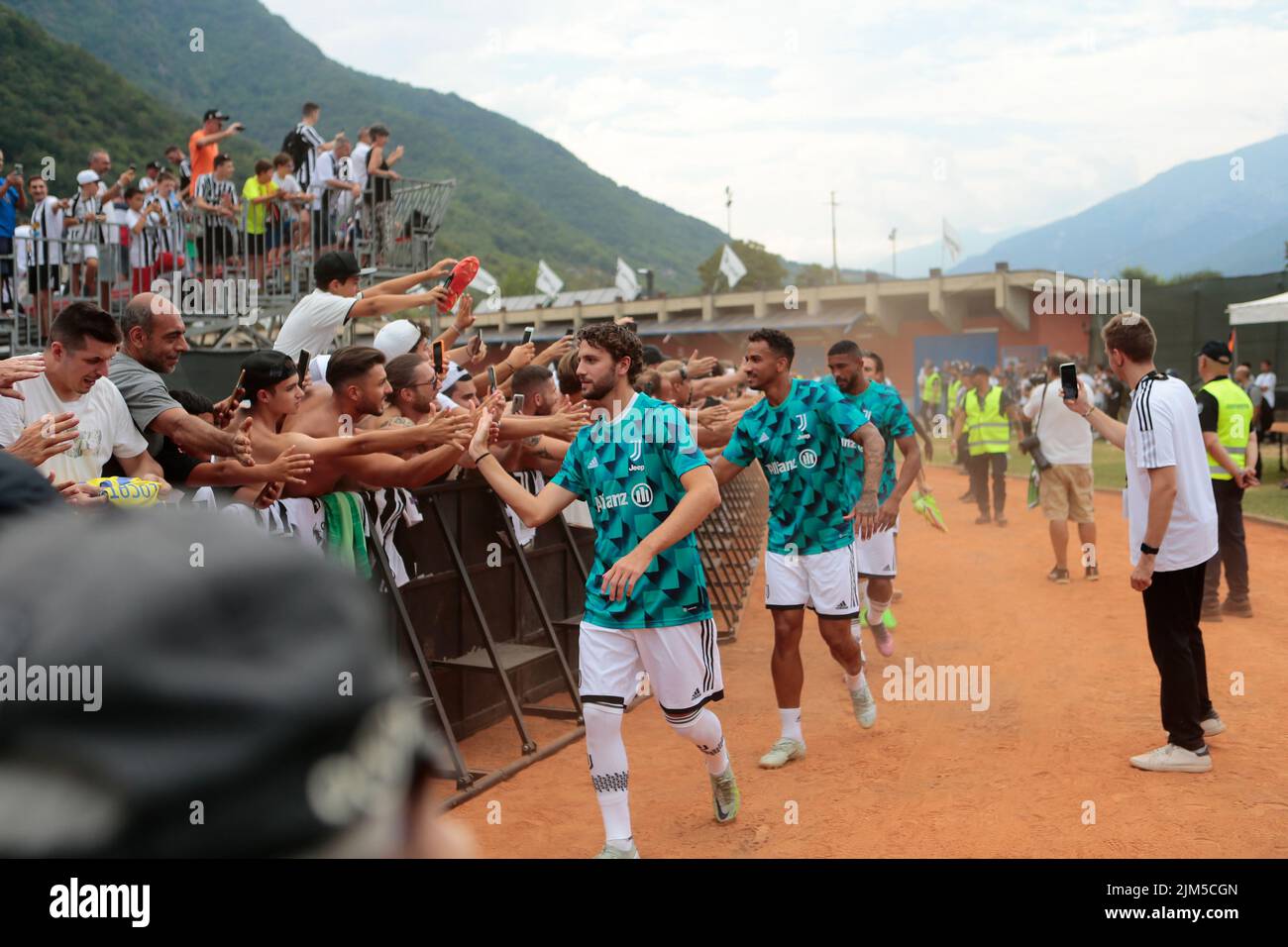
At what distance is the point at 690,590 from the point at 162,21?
429ft

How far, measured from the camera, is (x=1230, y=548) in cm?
959

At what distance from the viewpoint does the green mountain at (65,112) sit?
31.0 m

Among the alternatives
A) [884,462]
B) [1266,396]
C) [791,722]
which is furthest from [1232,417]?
[1266,396]

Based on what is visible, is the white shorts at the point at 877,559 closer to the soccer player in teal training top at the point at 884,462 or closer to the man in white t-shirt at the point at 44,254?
the soccer player in teal training top at the point at 884,462

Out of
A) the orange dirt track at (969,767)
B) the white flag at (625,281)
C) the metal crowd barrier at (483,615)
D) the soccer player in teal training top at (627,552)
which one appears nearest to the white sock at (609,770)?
the soccer player in teal training top at (627,552)

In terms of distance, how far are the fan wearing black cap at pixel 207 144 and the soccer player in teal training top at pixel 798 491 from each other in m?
9.24

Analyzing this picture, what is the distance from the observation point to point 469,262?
6496mm

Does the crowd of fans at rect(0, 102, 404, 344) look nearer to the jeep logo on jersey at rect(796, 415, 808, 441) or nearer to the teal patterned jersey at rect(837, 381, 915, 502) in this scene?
the teal patterned jersey at rect(837, 381, 915, 502)

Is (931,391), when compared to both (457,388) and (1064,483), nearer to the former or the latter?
(1064,483)

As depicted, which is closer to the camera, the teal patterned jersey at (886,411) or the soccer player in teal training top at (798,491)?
the soccer player in teal training top at (798,491)

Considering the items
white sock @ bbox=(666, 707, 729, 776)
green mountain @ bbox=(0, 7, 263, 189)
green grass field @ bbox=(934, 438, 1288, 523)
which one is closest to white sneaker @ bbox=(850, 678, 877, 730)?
white sock @ bbox=(666, 707, 729, 776)

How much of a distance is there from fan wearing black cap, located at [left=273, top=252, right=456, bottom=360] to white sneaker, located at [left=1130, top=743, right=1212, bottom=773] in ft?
16.7

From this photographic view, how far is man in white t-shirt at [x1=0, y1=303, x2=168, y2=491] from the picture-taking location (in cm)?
492

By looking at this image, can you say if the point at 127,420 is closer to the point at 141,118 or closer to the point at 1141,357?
the point at 1141,357
